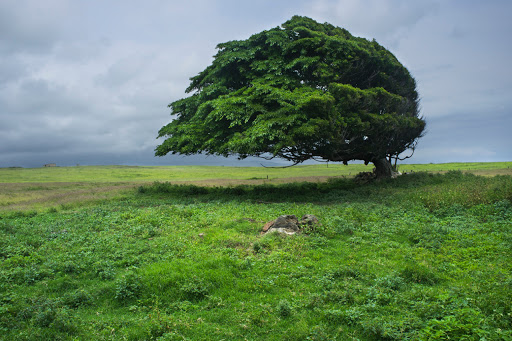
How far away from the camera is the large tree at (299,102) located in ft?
69.9

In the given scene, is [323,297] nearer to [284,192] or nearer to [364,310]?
[364,310]

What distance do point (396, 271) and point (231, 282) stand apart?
434 centimetres

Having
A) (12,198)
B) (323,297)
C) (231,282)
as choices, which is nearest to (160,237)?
(231,282)

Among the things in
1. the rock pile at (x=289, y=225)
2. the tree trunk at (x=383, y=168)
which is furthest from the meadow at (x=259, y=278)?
the tree trunk at (x=383, y=168)

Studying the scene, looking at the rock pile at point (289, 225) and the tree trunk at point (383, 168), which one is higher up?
the tree trunk at point (383, 168)

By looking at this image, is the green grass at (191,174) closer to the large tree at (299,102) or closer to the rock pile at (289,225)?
the large tree at (299,102)

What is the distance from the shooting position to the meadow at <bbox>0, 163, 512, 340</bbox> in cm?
597

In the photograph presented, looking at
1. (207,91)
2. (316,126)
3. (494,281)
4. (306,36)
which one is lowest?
(494,281)

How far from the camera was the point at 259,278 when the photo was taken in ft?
27.2

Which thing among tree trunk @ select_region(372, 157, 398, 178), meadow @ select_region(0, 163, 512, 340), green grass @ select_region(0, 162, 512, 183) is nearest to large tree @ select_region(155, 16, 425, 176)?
tree trunk @ select_region(372, 157, 398, 178)

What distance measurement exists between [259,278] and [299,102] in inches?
585

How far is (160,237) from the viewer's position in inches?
486

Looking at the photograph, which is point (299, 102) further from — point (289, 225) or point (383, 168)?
point (383, 168)

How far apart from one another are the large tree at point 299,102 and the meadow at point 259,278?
25.1 feet
